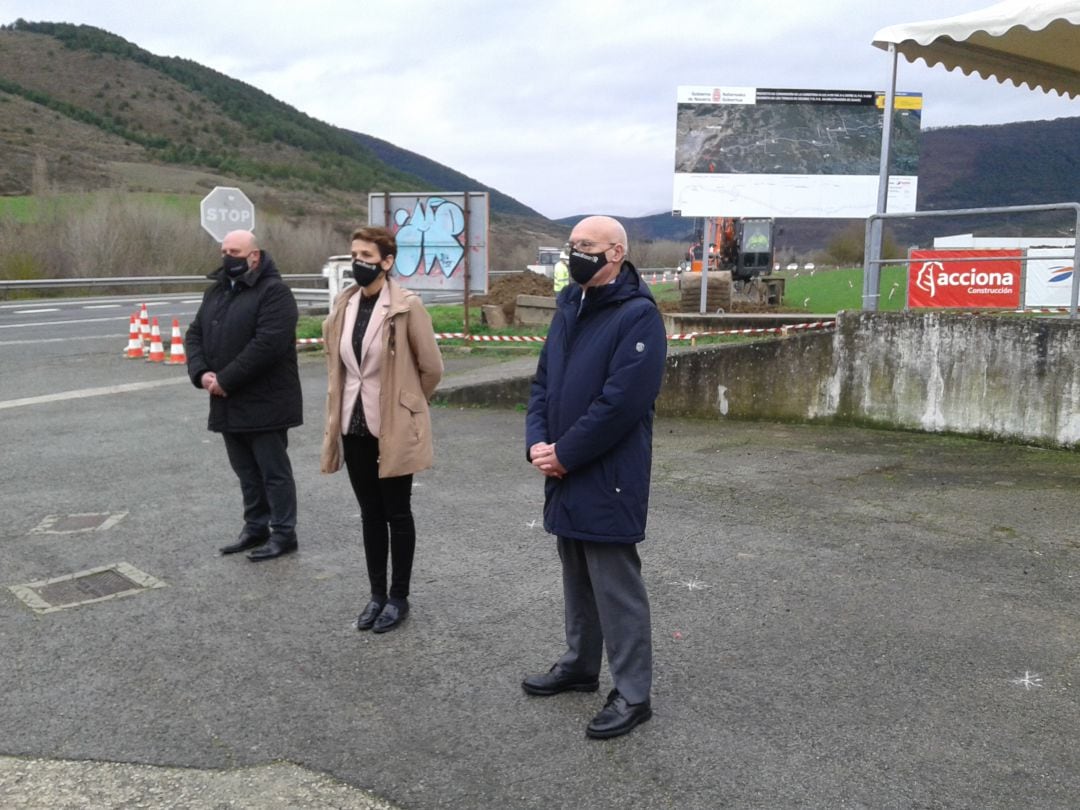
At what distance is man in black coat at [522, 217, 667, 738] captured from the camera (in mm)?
3592

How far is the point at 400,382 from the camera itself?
15.4ft

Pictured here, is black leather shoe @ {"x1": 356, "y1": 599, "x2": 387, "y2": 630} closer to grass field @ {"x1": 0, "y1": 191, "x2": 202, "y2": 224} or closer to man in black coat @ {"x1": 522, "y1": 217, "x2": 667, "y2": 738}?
man in black coat @ {"x1": 522, "y1": 217, "x2": 667, "y2": 738}

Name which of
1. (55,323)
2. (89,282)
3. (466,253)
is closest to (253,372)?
(466,253)

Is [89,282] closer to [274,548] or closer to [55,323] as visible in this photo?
[55,323]

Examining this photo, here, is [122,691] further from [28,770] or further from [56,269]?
[56,269]

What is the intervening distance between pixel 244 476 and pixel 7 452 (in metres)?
4.03

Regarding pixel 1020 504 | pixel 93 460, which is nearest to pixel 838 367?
pixel 1020 504

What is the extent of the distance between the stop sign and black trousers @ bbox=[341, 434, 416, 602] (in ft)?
38.9

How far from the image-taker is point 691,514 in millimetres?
6805

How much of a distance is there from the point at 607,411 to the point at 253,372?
282cm

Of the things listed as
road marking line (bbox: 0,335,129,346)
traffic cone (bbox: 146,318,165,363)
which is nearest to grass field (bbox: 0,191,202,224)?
road marking line (bbox: 0,335,129,346)

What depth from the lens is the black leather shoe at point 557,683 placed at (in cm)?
401

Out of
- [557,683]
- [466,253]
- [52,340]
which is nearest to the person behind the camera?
[557,683]

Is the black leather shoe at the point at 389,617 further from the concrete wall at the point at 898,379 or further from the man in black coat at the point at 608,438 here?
the concrete wall at the point at 898,379
